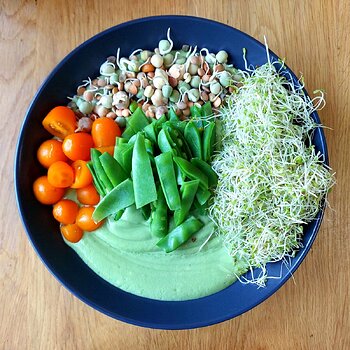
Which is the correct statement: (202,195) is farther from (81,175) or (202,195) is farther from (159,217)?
(81,175)

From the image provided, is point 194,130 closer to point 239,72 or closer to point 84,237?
point 239,72

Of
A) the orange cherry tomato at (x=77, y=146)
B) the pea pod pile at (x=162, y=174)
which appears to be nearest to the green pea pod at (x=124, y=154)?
the pea pod pile at (x=162, y=174)

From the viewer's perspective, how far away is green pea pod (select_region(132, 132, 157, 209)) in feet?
5.02

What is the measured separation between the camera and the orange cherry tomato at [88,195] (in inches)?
63.7

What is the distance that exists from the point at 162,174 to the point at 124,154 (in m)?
0.13

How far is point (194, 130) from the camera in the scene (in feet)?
5.17

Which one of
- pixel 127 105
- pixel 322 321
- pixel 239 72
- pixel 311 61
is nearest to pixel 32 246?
pixel 127 105

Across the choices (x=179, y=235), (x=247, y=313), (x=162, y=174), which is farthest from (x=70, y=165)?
(x=247, y=313)

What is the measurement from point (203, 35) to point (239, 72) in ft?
0.54

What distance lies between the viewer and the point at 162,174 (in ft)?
5.07

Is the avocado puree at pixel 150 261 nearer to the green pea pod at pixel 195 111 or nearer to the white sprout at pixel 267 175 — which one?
the white sprout at pixel 267 175

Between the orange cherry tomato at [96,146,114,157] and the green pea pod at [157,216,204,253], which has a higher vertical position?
the orange cherry tomato at [96,146,114,157]

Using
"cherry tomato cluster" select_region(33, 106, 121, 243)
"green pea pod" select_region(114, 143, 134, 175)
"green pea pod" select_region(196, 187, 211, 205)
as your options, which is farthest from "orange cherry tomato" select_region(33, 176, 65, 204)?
"green pea pod" select_region(196, 187, 211, 205)

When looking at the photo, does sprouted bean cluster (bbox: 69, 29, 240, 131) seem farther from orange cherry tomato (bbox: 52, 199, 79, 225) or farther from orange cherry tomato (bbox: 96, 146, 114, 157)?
orange cherry tomato (bbox: 52, 199, 79, 225)
